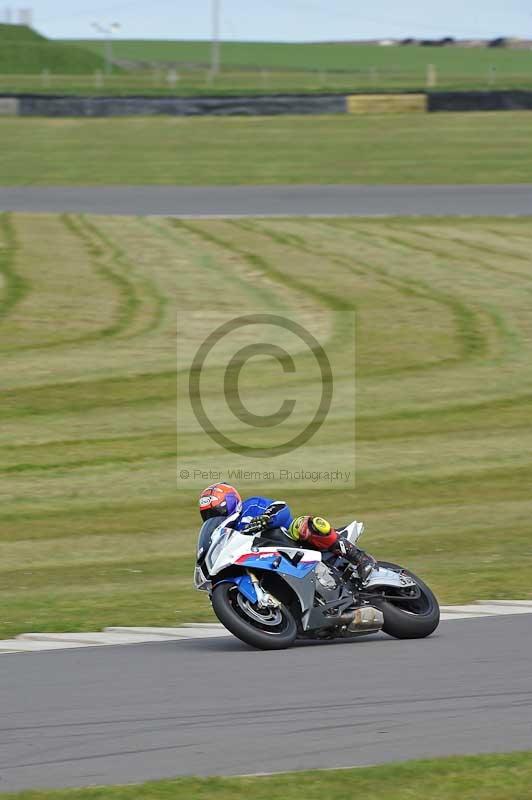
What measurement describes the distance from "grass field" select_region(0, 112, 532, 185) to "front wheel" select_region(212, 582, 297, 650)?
2642 centimetres

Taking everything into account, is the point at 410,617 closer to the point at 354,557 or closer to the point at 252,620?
the point at 354,557

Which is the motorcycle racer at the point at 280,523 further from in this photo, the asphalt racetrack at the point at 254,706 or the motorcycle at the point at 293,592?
the asphalt racetrack at the point at 254,706

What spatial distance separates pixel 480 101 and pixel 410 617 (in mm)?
34298

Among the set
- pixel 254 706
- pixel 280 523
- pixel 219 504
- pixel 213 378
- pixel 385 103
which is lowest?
pixel 213 378

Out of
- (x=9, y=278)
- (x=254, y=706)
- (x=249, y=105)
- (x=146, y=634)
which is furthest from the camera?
(x=249, y=105)

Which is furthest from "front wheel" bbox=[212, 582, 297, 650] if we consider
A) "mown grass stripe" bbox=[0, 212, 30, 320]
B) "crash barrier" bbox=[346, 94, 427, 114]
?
Result: "crash barrier" bbox=[346, 94, 427, 114]

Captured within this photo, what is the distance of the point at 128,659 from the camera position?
7805mm

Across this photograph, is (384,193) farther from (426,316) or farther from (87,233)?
(426,316)

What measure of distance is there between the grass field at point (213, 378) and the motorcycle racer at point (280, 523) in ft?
5.00

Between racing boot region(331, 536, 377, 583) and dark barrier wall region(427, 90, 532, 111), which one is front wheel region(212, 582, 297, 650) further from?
dark barrier wall region(427, 90, 532, 111)

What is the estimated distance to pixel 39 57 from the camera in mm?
80125

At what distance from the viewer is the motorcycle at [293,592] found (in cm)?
776

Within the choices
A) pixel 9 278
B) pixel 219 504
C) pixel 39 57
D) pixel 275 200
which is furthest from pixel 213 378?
pixel 39 57

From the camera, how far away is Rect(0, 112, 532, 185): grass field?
3403 centimetres
